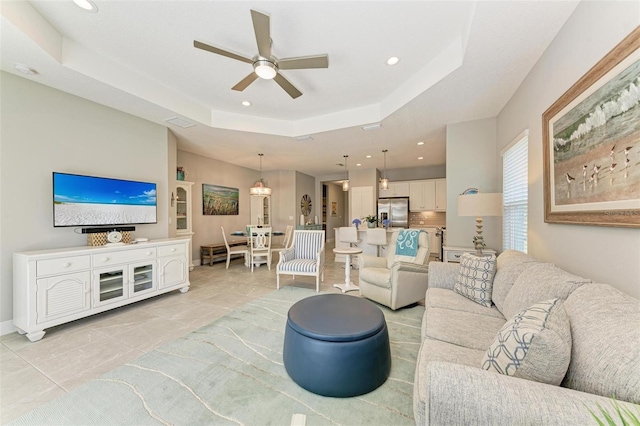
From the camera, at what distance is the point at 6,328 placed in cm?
246

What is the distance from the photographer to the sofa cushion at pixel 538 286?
4.41ft

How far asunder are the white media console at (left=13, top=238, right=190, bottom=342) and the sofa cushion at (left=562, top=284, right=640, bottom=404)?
400 centimetres

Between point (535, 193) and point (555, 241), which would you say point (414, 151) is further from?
point (555, 241)

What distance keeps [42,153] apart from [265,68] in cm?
272

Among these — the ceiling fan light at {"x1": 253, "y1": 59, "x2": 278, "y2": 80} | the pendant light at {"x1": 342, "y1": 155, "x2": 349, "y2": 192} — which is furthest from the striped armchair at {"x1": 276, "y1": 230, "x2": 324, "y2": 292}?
the pendant light at {"x1": 342, "y1": 155, "x2": 349, "y2": 192}

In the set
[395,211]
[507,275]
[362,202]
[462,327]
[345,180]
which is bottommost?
[462,327]

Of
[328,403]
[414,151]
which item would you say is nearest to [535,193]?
[328,403]

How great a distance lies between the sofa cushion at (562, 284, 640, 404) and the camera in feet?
2.56

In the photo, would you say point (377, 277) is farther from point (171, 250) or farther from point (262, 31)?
point (171, 250)

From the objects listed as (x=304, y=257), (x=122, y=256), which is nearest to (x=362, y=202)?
(x=304, y=257)

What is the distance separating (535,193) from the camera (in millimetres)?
2338

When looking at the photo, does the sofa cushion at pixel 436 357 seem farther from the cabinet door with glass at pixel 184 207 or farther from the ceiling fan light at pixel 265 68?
the cabinet door with glass at pixel 184 207

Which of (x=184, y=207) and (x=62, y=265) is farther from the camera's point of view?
(x=184, y=207)

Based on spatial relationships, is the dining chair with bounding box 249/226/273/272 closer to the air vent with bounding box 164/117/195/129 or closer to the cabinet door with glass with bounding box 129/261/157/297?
the cabinet door with glass with bounding box 129/261/157/297
